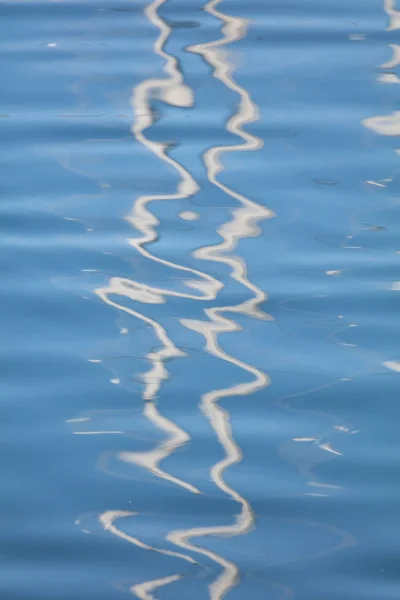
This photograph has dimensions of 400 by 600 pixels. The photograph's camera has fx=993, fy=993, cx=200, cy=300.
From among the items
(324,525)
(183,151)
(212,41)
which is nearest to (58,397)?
(324,525)

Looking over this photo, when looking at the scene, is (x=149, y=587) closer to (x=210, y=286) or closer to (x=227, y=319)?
(x=227, y=319)

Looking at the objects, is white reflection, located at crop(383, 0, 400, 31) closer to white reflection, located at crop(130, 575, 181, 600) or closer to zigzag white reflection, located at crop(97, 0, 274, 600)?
zigzag white reflection, located at crop(97, 0, 274, 600)

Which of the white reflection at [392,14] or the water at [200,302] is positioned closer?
the water at [200,302]

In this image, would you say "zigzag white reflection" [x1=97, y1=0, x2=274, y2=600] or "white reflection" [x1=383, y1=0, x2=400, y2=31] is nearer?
"zigzag white reflection" [x1=97, y1=0, x2=274, y2=600]

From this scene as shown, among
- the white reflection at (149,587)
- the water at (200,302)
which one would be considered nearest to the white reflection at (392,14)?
the water at (200,302)

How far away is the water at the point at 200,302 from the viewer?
1396mm

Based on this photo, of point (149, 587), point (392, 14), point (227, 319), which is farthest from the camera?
point (392, 14)

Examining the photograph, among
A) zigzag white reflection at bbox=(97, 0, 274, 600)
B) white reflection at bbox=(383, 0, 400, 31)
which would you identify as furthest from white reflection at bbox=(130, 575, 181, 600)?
white reflection at bbox=(383, 0, 400, 31)

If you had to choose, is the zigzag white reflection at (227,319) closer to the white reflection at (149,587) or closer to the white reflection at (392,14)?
the white reflection at (149,587)

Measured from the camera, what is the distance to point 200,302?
1857 millimetres

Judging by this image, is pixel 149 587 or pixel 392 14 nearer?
pixel 149 587

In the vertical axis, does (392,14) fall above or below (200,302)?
above

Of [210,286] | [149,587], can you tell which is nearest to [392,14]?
[210,286]

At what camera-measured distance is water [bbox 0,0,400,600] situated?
140 centimetres
